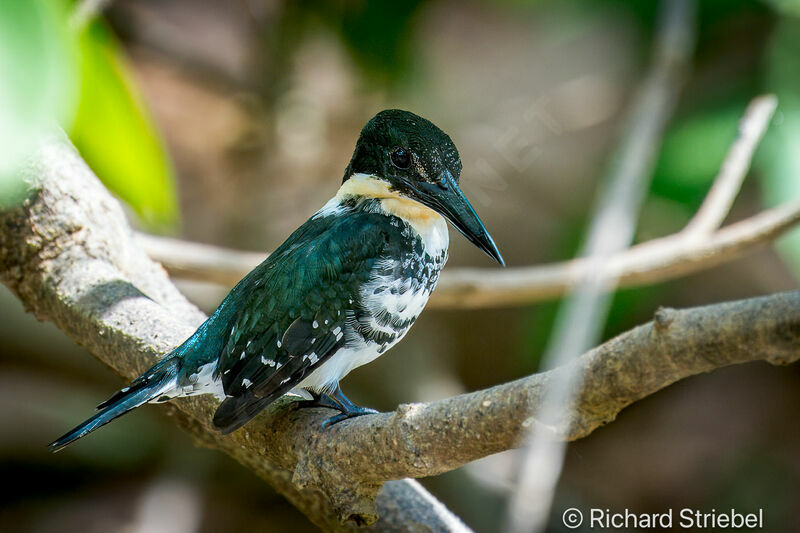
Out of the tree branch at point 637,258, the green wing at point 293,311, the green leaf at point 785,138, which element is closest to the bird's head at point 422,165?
the green wing at point 293,311

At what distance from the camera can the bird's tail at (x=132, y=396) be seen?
1.91 m

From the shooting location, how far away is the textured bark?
4.20 feet

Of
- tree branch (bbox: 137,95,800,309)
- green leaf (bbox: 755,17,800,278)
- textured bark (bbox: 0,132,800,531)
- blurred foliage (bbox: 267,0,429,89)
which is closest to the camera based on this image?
textured bark (bbox: 0,132,800,531)

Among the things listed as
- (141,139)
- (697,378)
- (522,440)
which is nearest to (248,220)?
(141,139)

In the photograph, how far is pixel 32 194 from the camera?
92.6 inches

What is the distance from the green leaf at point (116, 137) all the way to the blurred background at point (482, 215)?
95cm

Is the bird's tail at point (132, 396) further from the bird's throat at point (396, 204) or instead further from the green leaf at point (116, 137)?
the green leaf at point (116, 137)

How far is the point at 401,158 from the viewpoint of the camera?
7.36 feet

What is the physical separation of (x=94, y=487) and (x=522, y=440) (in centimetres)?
406

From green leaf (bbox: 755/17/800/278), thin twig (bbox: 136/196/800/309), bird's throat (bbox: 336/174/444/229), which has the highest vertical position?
green leaf (bbox: 755/17/800/278)

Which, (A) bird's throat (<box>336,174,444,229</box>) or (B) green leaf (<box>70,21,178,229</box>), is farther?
(B) green leaf (<box>70,21,178,229</box>)

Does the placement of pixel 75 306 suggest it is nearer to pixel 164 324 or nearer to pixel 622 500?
pixel 164 324

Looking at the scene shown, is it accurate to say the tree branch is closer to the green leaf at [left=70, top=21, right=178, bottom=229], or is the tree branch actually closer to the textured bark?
the green leaf at [left=70, top=21, right=178, bottom=229]

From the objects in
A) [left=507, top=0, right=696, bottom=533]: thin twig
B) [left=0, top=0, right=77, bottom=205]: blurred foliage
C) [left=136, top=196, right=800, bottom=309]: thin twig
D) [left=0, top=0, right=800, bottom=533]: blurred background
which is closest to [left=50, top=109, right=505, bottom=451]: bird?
[left=507, top=0, right=696, bottom=533]: thin twig
